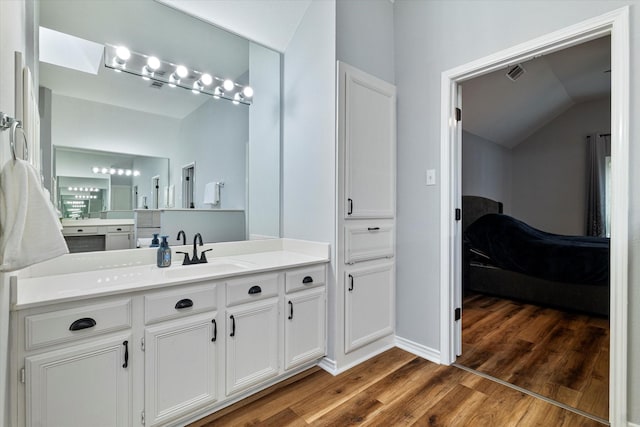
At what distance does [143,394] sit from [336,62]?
7.14 ft

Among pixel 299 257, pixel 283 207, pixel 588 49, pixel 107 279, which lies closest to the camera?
pixel 107 279

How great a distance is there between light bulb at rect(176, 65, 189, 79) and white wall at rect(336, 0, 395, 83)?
3.53ft

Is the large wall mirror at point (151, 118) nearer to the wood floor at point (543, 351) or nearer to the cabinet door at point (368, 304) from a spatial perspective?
the cabinet door at point (368, 304)

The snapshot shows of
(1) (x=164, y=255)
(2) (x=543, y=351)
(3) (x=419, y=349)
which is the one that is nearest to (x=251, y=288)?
(1) (x=164, y=255)

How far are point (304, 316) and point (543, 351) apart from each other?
1.94 m

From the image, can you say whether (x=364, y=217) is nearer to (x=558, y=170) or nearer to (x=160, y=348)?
(x=160, y=348)

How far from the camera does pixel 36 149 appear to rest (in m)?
1.57

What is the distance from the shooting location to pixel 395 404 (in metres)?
1.80

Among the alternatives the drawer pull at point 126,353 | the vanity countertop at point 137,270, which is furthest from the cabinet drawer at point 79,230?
the drawer pull at point 126,353

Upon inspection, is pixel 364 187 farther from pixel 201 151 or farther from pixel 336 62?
pixel 201 151

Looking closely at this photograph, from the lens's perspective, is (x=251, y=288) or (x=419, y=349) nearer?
(x=251, y=288)

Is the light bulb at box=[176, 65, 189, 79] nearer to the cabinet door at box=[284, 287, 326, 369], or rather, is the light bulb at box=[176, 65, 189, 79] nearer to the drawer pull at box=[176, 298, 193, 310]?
the drawer pull at box=[176, 298, 193, 310]

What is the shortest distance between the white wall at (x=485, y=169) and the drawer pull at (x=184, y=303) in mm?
4348

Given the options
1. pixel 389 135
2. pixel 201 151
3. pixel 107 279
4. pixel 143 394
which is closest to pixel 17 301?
pixel 107 279
